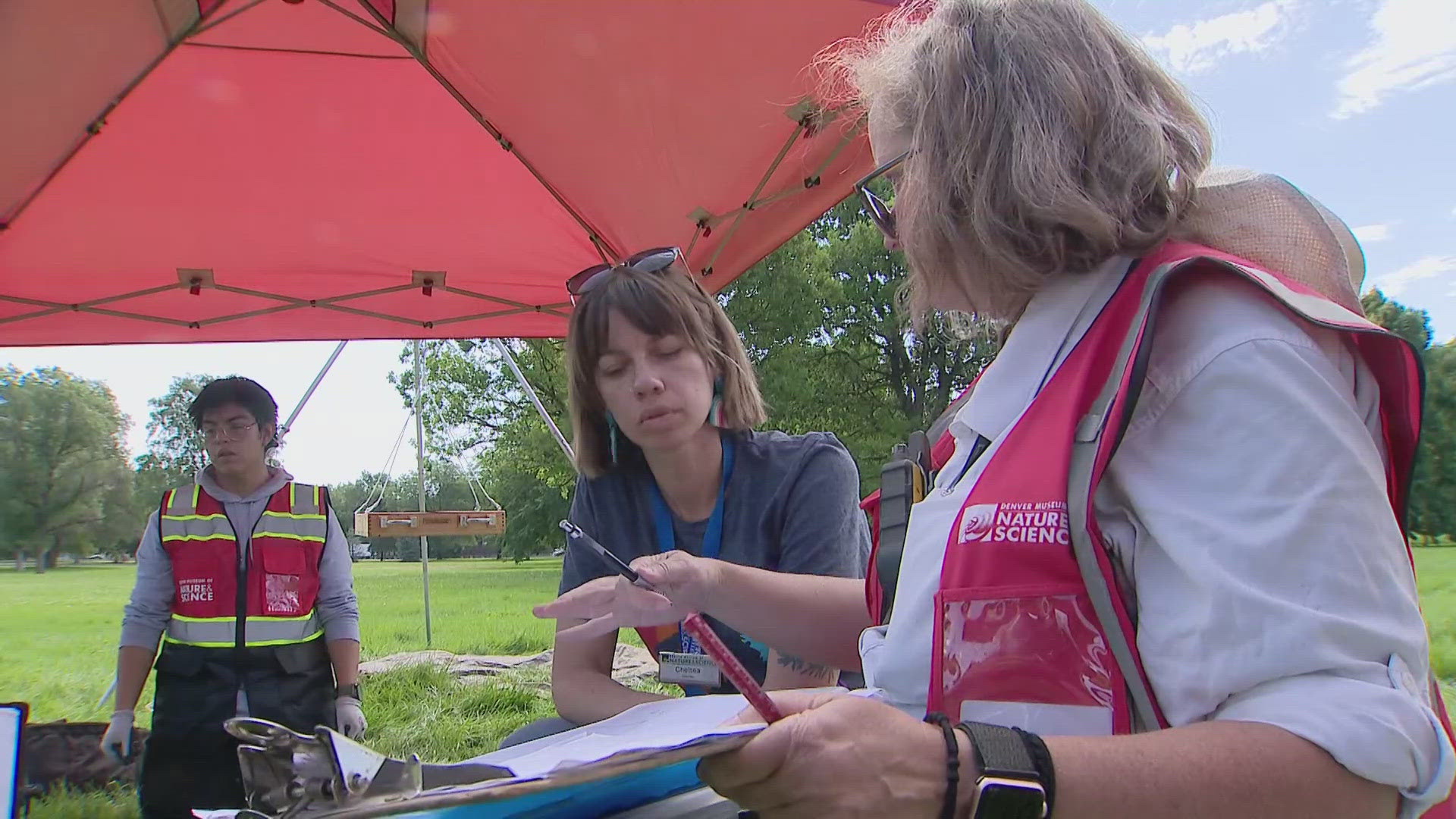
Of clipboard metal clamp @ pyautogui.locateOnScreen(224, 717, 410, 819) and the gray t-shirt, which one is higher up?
the gray t-shirt

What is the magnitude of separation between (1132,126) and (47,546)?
13.0 m

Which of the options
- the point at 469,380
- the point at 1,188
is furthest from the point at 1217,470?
the point at 469,380

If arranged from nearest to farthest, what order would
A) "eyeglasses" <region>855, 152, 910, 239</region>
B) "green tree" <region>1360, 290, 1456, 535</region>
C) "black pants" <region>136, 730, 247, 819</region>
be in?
1. "eyeglasses" <region>855, 152, 910, 239</region>
2. "black pants" <region>136, 730, 247, 819</region>
3. "green tree" <region>1360, 290, 1456, 535</region>

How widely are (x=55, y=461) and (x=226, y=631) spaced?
977cm

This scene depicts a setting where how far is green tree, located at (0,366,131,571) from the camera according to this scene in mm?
10070

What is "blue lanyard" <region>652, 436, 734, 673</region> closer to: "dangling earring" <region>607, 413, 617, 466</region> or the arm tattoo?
"dangling earring" <region>607, 413, 617, 466</region>

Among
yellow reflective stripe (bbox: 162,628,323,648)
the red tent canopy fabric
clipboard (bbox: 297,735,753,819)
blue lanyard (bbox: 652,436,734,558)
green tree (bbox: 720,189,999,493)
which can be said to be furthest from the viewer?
green tree (bbox: 720,189,999,493)

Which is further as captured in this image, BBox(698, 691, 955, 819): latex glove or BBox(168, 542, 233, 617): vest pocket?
BBox(168, 542, 233, 617): vest pocket

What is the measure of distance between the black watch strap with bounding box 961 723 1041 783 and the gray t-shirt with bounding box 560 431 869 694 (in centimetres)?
116

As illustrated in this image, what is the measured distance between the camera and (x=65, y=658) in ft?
26.2

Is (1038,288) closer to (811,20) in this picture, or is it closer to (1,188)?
(811,20)

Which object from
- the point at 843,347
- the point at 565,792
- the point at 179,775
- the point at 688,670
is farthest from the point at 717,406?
the point at 843,347

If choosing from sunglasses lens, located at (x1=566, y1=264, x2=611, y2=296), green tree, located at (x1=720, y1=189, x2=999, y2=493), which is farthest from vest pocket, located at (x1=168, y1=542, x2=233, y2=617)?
green tree, located at (x1=720, y1=189, x2=999, y2=493)

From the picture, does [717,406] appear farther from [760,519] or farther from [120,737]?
[120,737]
